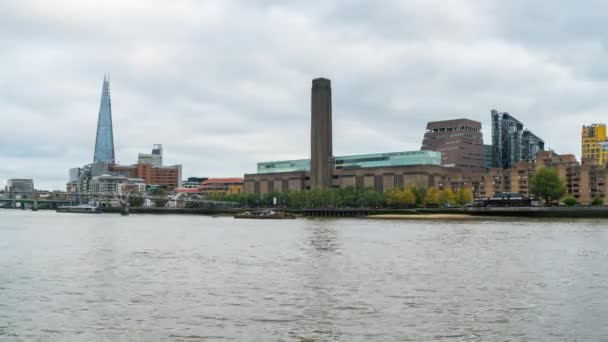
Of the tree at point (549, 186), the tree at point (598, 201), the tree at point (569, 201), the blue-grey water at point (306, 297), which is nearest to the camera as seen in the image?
the blue-grey water at point (306, 297)

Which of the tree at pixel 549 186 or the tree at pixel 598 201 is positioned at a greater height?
Result: the tree at pixel 549 186

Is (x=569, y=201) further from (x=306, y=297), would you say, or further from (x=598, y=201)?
(x=306, y=297)

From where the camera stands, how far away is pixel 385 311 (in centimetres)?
2638

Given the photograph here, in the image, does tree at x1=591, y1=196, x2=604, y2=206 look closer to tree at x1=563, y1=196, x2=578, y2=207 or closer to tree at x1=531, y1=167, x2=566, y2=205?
tree at x1=563, y1=196, x2=578, y2=207

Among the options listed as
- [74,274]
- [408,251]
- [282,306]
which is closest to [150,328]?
[282,306]

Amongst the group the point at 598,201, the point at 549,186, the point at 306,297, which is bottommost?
the point at 306,297

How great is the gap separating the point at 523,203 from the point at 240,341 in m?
171

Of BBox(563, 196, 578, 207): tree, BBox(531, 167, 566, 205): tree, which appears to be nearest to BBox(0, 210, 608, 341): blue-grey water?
BBox(531, 167, 566, 205): tree

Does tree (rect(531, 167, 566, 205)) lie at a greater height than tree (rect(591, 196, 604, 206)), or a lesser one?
greater

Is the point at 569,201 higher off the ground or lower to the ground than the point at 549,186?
lower

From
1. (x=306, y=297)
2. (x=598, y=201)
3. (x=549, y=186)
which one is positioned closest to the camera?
(x=306, y=297)

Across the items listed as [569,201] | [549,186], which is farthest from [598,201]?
[549,186]

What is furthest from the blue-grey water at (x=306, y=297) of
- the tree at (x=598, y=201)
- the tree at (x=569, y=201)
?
the tree at (x=598, y=201)

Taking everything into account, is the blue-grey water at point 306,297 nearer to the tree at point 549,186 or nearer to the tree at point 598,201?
the tree at point 549,186
